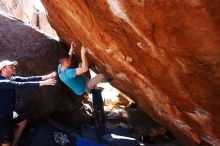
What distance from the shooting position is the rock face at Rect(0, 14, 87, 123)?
7.70m

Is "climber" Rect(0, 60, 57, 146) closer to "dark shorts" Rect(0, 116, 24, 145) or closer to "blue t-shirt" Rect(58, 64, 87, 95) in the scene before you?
"dark shorts" Rect(0, 116, 24, 145)

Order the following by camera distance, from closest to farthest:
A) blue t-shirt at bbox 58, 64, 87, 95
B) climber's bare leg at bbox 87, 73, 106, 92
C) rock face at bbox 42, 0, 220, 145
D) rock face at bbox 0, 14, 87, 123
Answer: rock face at bbox 42, 0, 220, 145 → blue t-shirt at bbox 58, 64, 87, 95 → climber's bare leg at bbox 87, 73, 106, 92 → rock face at bbox 0, 14, 87, 123

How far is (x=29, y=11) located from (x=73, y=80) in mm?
13756

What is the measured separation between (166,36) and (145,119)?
223 inches

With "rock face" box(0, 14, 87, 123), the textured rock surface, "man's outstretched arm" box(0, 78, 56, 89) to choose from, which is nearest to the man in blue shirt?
"man's outstretched arm" box(0, 78, 56, 89)

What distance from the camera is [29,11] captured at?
19234 millimetres

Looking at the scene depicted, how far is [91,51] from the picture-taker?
6.85 m

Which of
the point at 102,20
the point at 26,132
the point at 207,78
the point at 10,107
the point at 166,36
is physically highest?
the point at 102,20

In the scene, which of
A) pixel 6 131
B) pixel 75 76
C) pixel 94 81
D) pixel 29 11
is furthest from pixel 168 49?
pixel 29 11

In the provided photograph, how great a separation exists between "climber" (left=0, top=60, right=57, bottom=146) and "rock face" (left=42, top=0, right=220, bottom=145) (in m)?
1.29

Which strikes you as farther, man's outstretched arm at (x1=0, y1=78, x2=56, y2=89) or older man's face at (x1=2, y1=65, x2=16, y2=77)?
older man's face at (x1=2, y1=65, x2=16, y2=77)

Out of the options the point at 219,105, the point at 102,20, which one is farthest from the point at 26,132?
the point at 219,105

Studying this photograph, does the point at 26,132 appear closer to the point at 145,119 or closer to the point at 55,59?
the point at 55,59

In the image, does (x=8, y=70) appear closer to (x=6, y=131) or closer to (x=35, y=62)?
(x=6, y=131)
